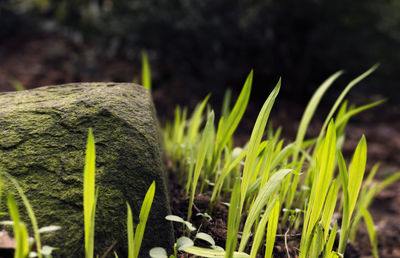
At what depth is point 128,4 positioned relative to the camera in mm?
3537

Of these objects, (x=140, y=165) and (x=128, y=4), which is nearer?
(x=140, y=165)

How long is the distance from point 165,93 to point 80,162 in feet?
10.1

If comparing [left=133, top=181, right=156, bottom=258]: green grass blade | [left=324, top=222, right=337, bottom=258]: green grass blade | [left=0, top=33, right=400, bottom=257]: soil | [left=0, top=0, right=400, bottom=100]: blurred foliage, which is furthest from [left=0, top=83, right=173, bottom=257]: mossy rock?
[left=0, top=0, right=400, bottom=100]: blurred foliage

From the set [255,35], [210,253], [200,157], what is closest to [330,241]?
[210,253]

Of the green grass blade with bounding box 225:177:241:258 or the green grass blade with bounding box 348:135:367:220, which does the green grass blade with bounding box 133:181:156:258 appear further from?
the green grass blade with bounding box 348:135:367:220

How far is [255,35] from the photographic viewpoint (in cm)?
349

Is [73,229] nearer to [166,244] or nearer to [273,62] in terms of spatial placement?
[166,244]

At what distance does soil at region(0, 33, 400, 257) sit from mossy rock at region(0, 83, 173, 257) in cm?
152

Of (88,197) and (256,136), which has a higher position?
(256,136)

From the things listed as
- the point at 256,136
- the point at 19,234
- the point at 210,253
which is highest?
the point at 256,136

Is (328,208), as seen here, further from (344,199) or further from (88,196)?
(88,196)

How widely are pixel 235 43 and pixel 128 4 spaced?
4.03ft

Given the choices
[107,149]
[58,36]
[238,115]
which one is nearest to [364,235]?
[238,115]

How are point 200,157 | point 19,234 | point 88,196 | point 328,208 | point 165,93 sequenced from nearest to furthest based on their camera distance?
point 19,234, point 88,196, point 328,208, point 200,157, point 165,93
